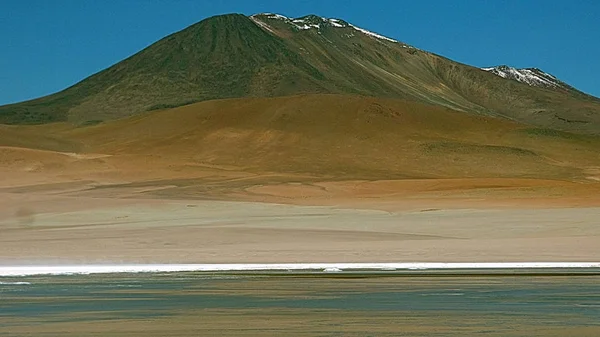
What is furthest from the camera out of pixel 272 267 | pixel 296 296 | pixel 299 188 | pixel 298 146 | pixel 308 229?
pixel 298 146

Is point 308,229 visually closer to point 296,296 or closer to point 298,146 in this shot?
point 296,296

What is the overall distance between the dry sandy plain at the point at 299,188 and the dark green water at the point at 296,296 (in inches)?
189

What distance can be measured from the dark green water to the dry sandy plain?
15.7 ft

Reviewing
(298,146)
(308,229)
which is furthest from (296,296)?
(298,146)

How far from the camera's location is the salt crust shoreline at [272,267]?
76.2 feet

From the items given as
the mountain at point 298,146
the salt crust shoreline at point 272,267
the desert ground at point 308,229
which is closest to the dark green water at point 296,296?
the salt crust shoreline at point 272,267

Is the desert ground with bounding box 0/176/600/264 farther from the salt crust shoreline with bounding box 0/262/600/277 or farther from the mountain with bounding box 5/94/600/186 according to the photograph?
the mountain with bounding box 5/94/600/186

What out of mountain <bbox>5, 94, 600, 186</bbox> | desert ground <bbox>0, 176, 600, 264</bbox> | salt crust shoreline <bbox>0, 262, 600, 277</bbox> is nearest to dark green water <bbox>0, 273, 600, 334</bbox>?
salt crust shoreline <bbox>0, 262, 600, 277</bbox>

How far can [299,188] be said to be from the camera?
229 ft

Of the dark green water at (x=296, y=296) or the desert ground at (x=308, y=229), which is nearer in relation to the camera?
the dark green water at (x=296, y=296)

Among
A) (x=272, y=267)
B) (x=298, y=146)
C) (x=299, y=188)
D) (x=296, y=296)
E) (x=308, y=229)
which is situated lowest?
(x=296, y=296)

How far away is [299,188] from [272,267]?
45623 mm

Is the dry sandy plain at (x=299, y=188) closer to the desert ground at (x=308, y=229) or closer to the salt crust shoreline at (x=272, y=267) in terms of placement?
the desert ground at (x=308, y=229)

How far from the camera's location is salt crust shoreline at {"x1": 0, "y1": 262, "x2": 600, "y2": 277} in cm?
2322
